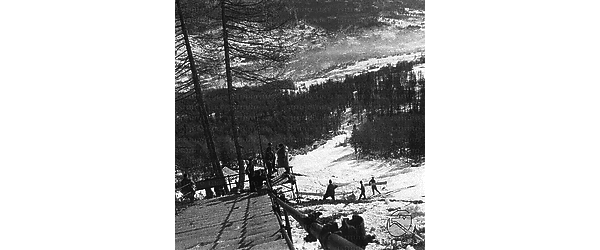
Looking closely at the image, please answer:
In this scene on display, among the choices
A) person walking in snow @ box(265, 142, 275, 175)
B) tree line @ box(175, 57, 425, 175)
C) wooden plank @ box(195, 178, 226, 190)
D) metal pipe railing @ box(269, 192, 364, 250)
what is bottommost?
metal pipe railing @ box(269, 192, 364, 250)

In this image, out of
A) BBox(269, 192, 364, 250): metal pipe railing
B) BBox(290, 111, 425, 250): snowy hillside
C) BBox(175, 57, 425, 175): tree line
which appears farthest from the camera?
BBox(175, 57, 425, 175): tree line

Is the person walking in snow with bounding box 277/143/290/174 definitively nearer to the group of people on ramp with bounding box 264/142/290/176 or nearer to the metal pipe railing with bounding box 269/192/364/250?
the group of people on ramp with bounding box 264/142/290/176

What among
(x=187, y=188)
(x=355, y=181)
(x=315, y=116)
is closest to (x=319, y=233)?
(x=355, y=181)

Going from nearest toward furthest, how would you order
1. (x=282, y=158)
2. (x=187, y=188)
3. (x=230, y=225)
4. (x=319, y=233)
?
(x=319, y=233)
(x=230, y=225)
(x=282, y=158)
(x=187, y=188)

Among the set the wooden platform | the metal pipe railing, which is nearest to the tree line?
the wooden platform

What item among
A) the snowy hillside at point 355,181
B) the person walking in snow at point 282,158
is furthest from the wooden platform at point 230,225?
the person walking in snow at point 282,158

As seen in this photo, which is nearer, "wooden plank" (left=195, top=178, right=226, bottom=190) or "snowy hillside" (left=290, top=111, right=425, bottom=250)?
"snowy hillside" (left=290, top=111, right=425, bottom=250)

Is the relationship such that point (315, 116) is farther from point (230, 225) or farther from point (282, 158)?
point (230, 225)
